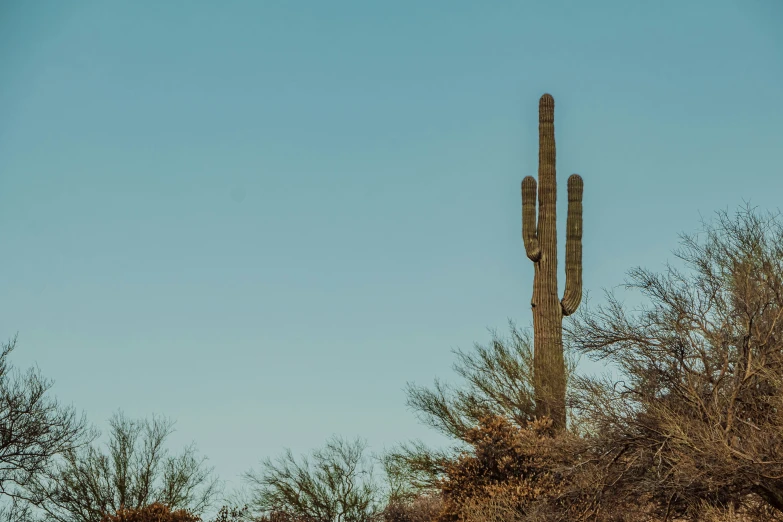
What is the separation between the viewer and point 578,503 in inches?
577

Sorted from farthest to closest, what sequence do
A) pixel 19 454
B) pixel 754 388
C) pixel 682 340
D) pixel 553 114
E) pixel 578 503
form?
pixel 553 114 < pixel 19 454 < pixel 578 503 < pixel 682 340 < pixel 754 388

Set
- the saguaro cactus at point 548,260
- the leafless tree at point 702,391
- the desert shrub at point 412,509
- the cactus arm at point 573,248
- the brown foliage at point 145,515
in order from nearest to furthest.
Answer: the leafless tree at point 702,391 → the brown foliage at point 145,515 → the saguaro cactus at point 548,260 → the cactus arm at point 573,248 → the desert shrub at point 412,509

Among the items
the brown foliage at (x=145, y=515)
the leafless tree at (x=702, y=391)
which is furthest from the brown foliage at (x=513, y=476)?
the brown foliage at (x=145, y=515)

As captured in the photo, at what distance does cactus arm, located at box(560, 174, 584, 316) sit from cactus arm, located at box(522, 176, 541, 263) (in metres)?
0.75

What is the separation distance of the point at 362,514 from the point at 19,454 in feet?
28.5

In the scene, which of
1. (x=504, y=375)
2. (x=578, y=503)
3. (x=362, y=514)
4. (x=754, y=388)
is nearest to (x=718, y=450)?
(x=754, y=388)

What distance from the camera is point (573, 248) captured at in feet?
63.7

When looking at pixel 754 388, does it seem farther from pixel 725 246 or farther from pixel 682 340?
pixel 725 246

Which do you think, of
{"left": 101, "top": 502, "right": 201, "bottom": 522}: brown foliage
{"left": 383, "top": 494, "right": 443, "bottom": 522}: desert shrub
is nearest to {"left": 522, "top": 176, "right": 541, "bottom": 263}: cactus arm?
{"left": 383, "top": 494, "right": 443, "bottom": 522}: desert shrub

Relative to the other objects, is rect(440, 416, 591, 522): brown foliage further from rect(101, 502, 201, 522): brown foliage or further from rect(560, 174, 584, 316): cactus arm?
rect(101, 502, 201, 522): brown foliage

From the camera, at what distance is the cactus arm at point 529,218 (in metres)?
19.9

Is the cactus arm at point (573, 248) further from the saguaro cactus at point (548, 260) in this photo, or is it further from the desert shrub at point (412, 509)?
the desert shrub at point (412, 509)

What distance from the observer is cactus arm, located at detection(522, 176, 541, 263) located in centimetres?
1988

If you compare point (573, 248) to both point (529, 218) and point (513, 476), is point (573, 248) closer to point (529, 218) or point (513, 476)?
point (529, 218)
